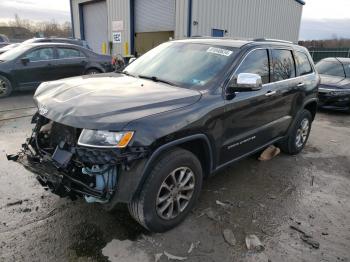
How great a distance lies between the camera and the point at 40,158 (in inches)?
110

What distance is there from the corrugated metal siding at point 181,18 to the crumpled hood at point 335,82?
658 centimetres

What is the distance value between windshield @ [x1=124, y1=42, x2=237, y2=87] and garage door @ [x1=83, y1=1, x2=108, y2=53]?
1605cm

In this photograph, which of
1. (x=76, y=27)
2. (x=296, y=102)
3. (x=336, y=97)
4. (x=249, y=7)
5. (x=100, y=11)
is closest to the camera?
(x=296, y=102)

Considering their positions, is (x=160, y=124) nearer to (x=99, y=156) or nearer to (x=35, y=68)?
(x=99, y=156)

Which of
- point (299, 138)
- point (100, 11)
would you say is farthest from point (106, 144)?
point (100, 11)

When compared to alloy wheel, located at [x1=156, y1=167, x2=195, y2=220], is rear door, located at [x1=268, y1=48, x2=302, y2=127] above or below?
above

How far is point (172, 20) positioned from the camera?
14273 millimetres

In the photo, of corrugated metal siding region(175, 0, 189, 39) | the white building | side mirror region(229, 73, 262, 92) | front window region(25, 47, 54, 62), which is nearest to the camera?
side mirror region(229, 73, 262, 92)

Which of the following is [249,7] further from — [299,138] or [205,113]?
[205,113]

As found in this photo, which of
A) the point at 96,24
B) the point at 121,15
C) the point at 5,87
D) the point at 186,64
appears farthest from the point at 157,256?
the point at 96,24

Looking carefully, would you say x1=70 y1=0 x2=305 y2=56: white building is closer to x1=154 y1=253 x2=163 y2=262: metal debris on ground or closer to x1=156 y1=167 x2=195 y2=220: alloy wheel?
x1=156 y1=167 x2=195 y2=220: alloy wheel

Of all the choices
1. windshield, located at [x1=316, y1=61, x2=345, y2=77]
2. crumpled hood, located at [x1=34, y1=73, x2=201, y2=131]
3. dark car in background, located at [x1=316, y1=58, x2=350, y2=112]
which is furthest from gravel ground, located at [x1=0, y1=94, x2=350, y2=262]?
windshield, located at [x1=316, y1=61, x2=345, y2=77]

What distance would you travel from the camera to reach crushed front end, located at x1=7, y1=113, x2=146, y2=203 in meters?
2.37

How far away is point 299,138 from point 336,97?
4.06m
